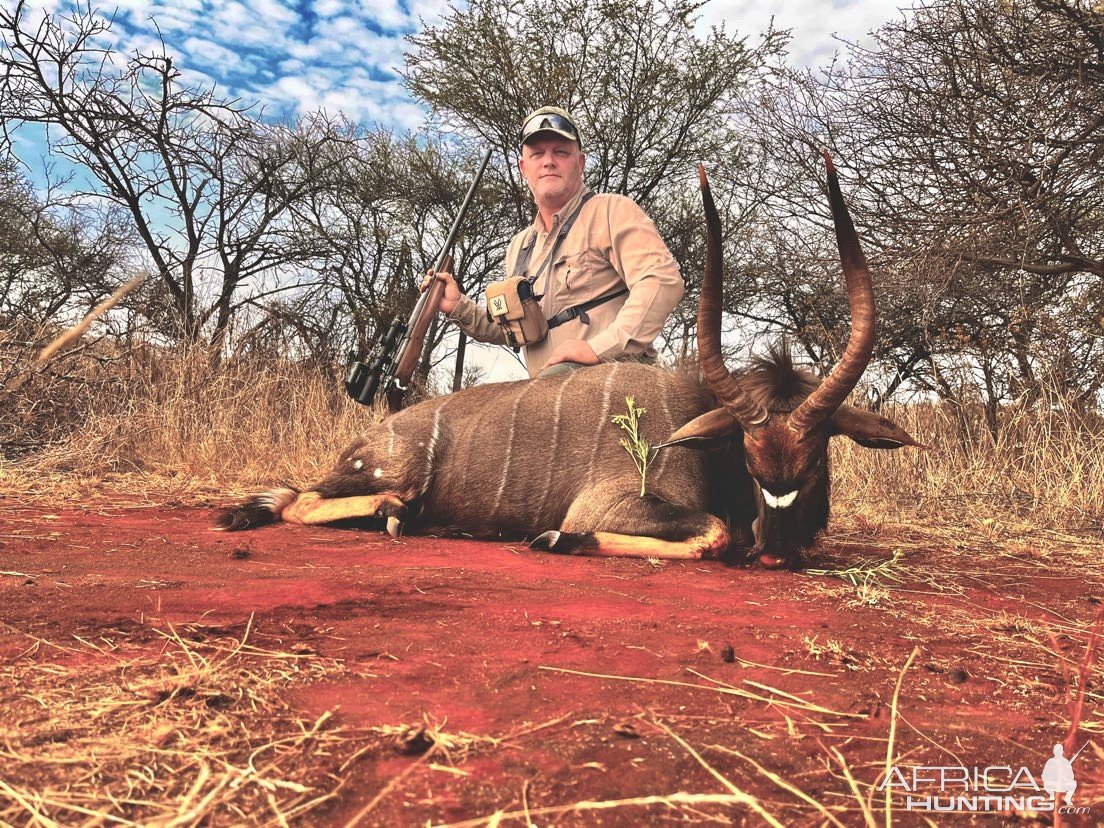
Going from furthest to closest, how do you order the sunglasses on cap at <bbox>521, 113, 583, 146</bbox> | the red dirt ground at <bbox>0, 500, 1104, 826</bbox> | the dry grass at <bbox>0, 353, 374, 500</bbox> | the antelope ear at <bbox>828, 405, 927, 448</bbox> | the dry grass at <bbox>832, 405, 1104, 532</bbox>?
the dry grass at <bbox>0, 353, 374, 500</bbox>, the dry grass at <bbox>832, 405, 1104, 532</bbox>, the sunglasses on cap at <bbox>521, 113, 583, 146</bbox>, the antelope ear at <bbox>828, 405, 927, 448</bbox>, the red dirt ground at <bbox>0, 500, 1104, 826</bbox>

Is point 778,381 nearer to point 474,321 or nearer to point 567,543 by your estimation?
point 567,543

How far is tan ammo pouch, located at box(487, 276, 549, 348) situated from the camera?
16.1 ft

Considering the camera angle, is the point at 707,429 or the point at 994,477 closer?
the point at 707,429

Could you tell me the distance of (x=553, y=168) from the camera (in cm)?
512

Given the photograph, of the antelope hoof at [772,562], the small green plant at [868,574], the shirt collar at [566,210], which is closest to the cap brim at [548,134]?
the shirt collar at [566,210]

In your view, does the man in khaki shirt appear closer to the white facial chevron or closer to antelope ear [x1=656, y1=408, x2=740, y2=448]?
antelope ear [x1=656, y1=408, x2=740, y2=448]

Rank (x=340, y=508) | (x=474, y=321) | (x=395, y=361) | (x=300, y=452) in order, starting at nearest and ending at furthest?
(x=340, y=508), (x=395, y=361), (x=474, y=321), (x=300, y=452)

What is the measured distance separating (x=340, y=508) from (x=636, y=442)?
5.60ft

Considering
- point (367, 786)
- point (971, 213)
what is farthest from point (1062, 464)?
point (367, 786)

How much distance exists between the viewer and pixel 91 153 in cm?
942

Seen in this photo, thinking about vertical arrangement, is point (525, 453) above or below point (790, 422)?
below

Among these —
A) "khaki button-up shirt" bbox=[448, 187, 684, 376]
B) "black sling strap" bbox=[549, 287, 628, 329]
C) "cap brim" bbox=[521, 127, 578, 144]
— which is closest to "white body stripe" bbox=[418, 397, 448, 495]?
"khaki button-up shirt" bbox=[448, 187, 684, 376]

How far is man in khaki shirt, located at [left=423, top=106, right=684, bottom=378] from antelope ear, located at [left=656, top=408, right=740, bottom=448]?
1104 millimetres

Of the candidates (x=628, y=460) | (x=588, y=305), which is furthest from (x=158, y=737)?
(x=588, y=305)
